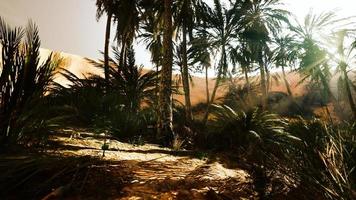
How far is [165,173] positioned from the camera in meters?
3.81

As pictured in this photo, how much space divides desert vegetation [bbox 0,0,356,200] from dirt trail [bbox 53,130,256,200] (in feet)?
0.08

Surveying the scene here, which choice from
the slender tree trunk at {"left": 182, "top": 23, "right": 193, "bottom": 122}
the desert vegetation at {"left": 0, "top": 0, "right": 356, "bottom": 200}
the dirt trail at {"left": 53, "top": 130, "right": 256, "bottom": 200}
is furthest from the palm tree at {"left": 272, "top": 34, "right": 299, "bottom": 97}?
the dirt trail at {"left": 53, "top": 130, "right": 256, "bottom": 200}

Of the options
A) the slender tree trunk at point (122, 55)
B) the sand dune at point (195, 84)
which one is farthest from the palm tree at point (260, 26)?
the sand dune at point (195, 84)

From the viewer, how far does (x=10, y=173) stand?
233 centimetres

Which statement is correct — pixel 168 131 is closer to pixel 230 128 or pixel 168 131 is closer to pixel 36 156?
pixel 230 128

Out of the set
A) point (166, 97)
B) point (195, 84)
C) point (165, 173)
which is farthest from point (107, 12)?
point (195, 84)

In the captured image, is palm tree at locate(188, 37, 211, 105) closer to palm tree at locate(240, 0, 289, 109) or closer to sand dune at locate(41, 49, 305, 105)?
palm tree at locate(240, 0, 289, 109)

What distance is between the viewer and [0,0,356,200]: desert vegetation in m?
2.37

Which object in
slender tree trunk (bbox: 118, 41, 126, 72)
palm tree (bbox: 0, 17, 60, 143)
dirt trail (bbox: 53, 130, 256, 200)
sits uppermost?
slender tree trunk (bbox: 118, 41, 126, 72)

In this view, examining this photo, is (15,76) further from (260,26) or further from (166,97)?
(260,26)

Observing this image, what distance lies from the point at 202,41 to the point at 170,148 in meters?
6.91

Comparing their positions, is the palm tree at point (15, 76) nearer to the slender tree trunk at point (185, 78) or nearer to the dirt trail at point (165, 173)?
the dirt trail at point (165, 173)

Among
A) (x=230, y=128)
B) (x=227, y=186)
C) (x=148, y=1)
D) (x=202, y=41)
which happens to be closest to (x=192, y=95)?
(x=202, y=41)

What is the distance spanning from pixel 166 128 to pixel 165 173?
9.16 ft
